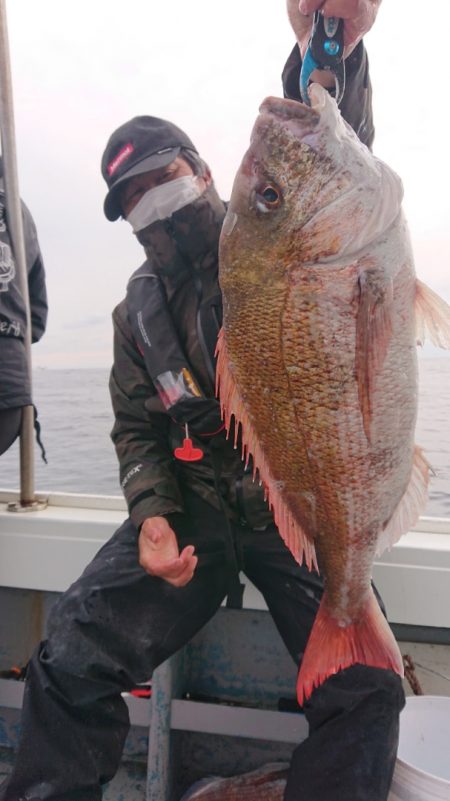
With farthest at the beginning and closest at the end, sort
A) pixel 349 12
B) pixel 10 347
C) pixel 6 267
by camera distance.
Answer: pixel 6 267, pixel 10 347, pixel 349 12

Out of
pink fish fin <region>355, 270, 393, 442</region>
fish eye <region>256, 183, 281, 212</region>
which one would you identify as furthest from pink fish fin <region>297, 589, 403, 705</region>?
fish eye <region>256, 183, 281, 212</region>

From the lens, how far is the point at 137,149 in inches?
81.4

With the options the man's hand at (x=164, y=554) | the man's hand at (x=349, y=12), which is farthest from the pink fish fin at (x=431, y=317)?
the man's hand at (x=164, y=554)

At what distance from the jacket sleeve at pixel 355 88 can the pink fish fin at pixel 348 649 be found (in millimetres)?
1446

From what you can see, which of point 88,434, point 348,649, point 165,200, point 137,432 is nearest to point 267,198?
point 165,200

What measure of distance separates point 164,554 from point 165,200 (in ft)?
3.61

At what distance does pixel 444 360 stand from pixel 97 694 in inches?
79.9

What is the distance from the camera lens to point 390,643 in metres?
1.69

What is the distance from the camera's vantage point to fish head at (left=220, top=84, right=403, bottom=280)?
1444 millimetres

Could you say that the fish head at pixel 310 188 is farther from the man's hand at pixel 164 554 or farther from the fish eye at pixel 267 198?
the man's hand at pixel 164 554

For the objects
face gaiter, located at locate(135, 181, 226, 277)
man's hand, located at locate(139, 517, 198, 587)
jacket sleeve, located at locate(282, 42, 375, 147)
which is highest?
jacket sleeve, located at locate(282, 42, 375, 147)

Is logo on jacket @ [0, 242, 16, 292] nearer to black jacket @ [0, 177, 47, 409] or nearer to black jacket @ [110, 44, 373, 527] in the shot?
black jacket @ [0, 177, 47, 409]

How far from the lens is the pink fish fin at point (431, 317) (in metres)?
1.45

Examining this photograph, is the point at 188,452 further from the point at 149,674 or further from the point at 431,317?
the point at 431,317
